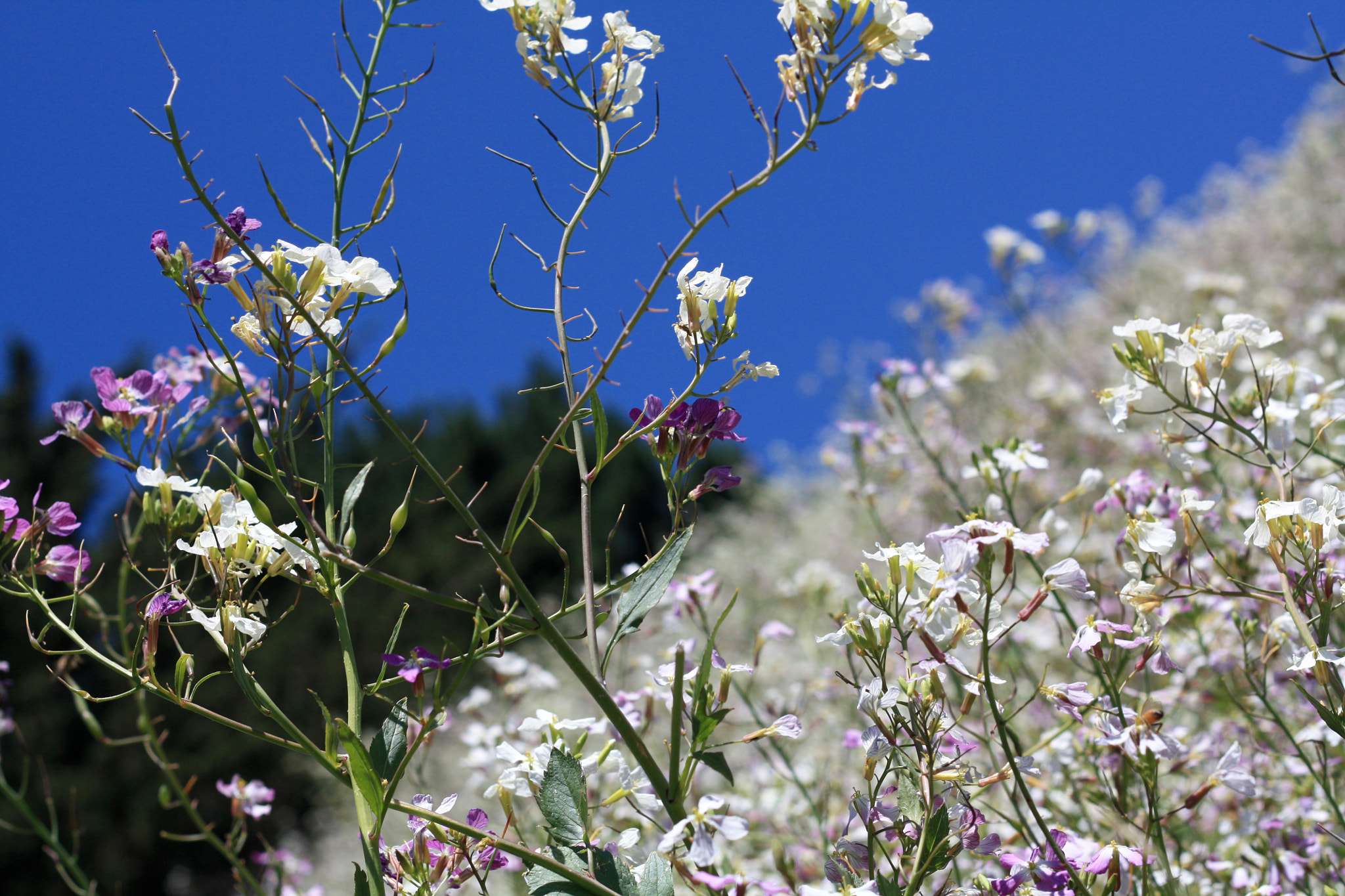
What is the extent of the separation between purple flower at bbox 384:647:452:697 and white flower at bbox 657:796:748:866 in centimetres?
29

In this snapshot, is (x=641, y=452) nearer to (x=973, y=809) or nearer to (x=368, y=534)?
(x=368, y=534)

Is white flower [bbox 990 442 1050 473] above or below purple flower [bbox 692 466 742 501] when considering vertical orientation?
above

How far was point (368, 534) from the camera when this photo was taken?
11211 mm

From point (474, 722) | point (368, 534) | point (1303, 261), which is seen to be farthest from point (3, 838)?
point (1303, 261)

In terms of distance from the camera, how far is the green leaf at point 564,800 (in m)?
0.86

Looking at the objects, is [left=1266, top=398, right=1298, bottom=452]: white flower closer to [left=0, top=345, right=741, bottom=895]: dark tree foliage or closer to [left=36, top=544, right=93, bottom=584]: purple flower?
[left=36, top=544, right=93, bottom=584]: purple flower

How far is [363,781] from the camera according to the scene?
830 mm

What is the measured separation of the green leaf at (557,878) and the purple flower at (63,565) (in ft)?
2.34

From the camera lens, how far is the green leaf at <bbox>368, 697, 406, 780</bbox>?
89 cm

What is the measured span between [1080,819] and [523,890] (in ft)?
4.18

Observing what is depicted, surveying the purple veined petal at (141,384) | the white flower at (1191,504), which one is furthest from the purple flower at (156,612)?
the white flower at (1191,504)

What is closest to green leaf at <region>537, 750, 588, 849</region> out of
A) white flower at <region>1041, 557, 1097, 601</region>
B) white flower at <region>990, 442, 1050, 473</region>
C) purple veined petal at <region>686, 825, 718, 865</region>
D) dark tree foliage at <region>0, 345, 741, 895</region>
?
purple veined petal at <region>686, 825, 718, 865</region>

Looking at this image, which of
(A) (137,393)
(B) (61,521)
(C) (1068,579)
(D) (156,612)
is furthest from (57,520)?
(C) (1068,579)

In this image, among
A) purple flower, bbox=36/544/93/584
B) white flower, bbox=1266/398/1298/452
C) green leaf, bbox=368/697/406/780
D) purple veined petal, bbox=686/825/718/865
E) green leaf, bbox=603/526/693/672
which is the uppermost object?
white flower, bbox=1266/398/1298/452
